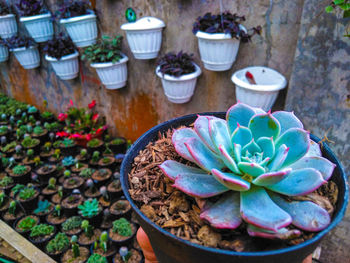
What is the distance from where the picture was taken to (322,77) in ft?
3.86

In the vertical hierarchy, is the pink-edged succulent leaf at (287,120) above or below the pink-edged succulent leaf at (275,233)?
above

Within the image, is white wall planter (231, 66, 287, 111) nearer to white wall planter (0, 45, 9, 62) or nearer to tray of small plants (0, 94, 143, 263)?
tray of small plants (0, 94, 143, 263)

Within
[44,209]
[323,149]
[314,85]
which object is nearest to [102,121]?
[44,209]

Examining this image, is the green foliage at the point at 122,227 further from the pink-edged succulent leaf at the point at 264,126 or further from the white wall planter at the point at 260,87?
the pink-edged succulent leaf at the point at 264,126

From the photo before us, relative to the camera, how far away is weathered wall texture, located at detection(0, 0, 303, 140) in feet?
4.66

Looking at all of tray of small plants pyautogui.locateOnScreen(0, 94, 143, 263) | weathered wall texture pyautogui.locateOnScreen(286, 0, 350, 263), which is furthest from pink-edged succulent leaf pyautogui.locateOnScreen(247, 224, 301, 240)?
tray of small plants pyautogui.locateOnScreen(0, 94, 143, 263)

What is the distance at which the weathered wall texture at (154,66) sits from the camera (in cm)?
142

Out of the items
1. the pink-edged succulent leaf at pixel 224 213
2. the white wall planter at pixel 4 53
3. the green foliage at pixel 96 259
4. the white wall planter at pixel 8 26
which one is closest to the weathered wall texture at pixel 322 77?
the pink-edged succulent leaf at pixel 224 213

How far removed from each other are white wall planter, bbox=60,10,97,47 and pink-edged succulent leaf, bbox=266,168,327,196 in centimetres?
204

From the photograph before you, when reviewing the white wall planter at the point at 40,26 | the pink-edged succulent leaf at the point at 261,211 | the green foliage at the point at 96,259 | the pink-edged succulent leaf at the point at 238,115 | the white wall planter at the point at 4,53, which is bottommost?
the green foliage at the point at 96,259

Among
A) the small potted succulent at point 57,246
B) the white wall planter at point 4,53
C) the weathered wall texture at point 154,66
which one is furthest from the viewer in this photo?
the white wall planter at point 4,53

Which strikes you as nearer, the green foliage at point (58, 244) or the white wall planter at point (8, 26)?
the green foliage at point (58, 244)

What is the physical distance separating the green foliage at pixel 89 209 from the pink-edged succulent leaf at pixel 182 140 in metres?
1.39

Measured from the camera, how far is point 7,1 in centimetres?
302
